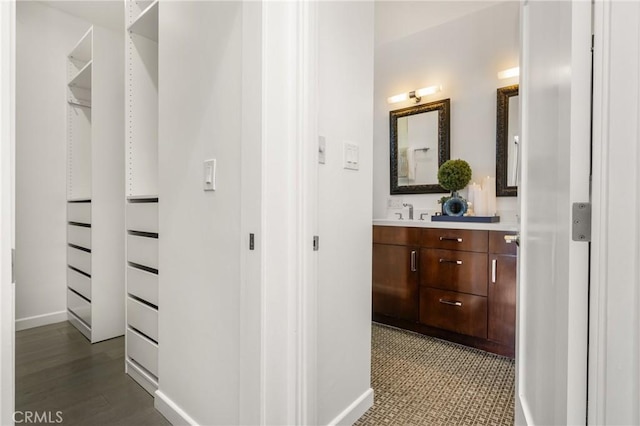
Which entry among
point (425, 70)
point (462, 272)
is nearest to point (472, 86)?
point (425, 70)

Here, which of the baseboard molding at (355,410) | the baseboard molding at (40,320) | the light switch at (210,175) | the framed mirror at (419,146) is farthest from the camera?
the framed mirror at (419,146)

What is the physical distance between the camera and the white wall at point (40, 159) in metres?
2.76

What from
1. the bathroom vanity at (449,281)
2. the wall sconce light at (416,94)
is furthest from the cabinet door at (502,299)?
the wall sconce light at (416,94)

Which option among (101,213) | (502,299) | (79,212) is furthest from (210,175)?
(79,212)

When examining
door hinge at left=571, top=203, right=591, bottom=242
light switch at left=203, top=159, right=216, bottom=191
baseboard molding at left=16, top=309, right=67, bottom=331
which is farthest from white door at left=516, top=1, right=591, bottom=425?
baseboard molding at left=16, top=309, right=67, bottom=331

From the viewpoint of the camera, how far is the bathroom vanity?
2.15m

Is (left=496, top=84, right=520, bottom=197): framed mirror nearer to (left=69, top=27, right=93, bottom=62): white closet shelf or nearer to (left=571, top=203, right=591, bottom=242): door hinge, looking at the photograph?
(left=571, top=203, right=591, bottom=242): door hinge

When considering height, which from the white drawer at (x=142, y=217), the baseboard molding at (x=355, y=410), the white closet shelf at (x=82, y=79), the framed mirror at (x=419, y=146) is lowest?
the baseboard molding at (x=355, y=410)

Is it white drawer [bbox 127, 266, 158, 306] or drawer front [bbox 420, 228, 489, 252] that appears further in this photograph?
drawer front [bbox 420, 228, 489, 252]

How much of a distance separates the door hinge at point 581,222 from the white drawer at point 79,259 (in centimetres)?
300

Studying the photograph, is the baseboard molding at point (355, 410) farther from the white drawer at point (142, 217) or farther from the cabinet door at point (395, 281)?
the white drawer at point (142, 217)

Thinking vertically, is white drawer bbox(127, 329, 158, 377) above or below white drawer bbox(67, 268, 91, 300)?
below

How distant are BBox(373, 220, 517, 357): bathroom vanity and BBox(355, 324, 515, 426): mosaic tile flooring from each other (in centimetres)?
16

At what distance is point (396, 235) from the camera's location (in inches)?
104
